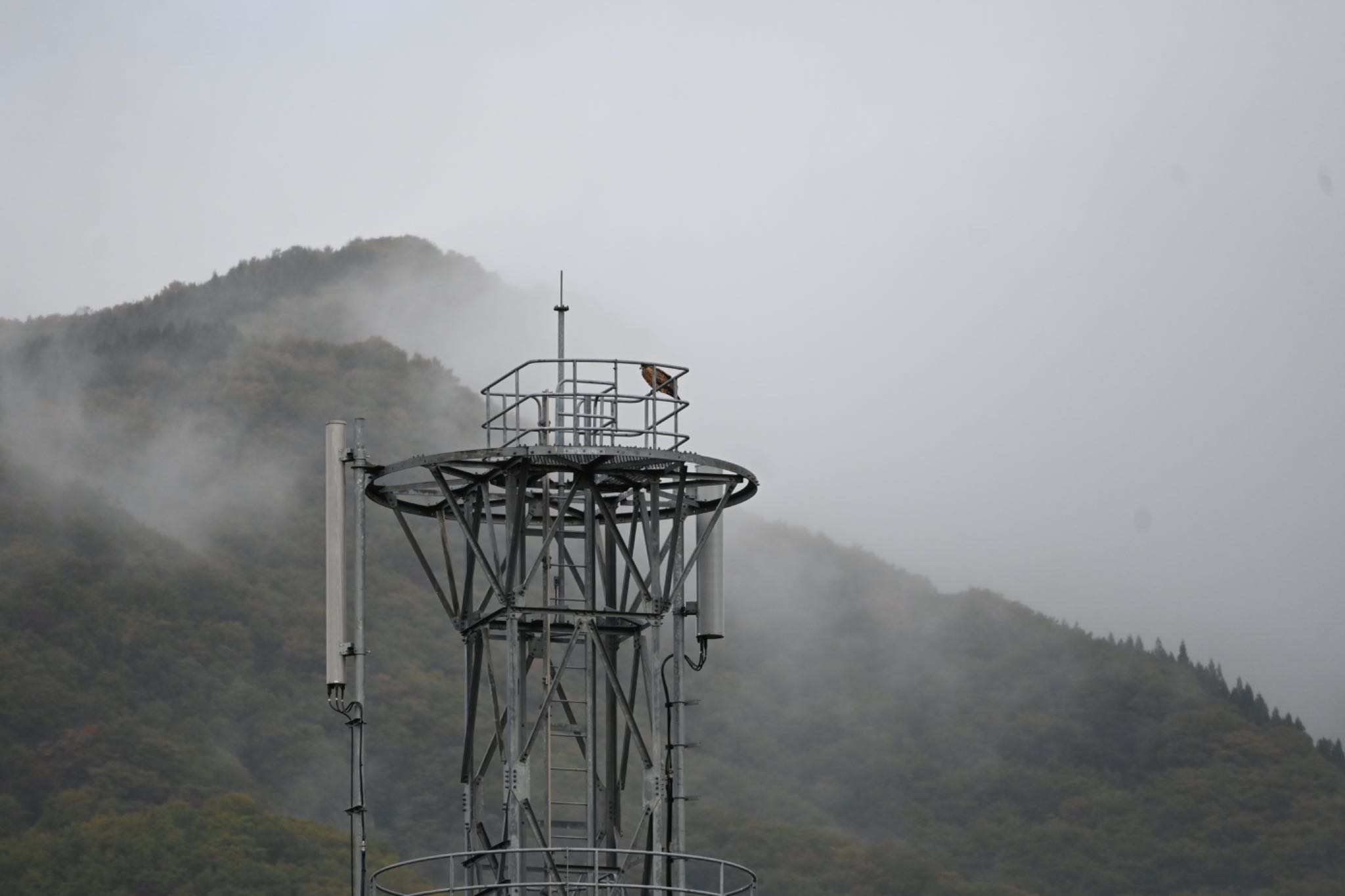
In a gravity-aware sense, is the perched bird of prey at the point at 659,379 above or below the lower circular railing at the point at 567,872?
above

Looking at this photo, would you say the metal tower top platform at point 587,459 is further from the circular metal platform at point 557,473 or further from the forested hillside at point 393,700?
the forested hillside at point 393,700

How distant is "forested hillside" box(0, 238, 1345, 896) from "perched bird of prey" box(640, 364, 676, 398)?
69.4 m

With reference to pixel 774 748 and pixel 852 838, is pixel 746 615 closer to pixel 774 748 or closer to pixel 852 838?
pixel 774 748

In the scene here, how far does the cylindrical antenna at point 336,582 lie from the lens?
30391mm

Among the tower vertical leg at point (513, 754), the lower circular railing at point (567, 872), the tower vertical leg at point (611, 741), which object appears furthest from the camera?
the tower vertical leg at point (611, 741)

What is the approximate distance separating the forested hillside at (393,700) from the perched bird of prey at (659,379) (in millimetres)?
69407

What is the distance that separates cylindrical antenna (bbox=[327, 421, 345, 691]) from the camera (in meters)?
30.4

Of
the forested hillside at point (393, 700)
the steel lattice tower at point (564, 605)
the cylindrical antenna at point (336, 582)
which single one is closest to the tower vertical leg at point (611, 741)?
the steel lattice tower at point (564, 605)

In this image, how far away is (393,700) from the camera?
111 metres

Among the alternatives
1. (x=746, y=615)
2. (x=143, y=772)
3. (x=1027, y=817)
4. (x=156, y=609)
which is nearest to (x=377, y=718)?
(x=143, y=772)

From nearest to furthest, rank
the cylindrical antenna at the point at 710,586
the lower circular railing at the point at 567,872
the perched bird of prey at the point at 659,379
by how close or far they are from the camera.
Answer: the lower circular railing at the point at 567,872 < the perched bird of prey at the point at 659,379 < the cylindrical antenna at the point at 710,586

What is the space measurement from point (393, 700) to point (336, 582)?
8229 cm

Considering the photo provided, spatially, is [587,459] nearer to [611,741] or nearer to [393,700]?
[611,741]

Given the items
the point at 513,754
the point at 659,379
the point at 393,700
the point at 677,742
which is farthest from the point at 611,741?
the point at 393,700
